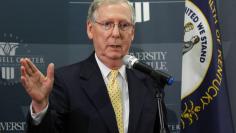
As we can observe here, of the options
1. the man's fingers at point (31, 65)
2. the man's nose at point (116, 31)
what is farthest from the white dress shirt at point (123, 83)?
the man's fingers at point (31, 65)

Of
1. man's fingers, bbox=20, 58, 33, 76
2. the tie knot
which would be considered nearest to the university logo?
the tie knot

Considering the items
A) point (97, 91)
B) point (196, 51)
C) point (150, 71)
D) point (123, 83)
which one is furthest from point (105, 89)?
point (196, 51)

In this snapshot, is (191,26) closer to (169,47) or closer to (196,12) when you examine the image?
(196,12)

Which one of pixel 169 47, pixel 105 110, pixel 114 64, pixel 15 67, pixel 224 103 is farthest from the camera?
pixel 169 47

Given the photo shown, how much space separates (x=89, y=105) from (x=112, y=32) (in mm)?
421

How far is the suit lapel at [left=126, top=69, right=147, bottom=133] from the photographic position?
85.5 inches

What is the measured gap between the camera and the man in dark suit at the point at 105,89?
6.86 feet

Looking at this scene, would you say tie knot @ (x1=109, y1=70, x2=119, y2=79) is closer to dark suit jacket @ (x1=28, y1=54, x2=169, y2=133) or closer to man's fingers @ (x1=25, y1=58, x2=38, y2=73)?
dark suit jacket @ (x1=28, y1=54, x2=169, y2=133)

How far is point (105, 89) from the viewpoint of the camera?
221 cm

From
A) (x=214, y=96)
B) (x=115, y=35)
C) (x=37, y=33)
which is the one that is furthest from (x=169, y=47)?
(x=115, y=35)

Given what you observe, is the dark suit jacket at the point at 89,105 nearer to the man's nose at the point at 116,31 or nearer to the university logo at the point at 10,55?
the man's nose at the point at 116,31

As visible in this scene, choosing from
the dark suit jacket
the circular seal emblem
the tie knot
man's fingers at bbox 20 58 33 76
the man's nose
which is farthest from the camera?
the circular seal emblem

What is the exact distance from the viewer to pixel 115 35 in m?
2.21

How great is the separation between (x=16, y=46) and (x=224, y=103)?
1.74 metres
